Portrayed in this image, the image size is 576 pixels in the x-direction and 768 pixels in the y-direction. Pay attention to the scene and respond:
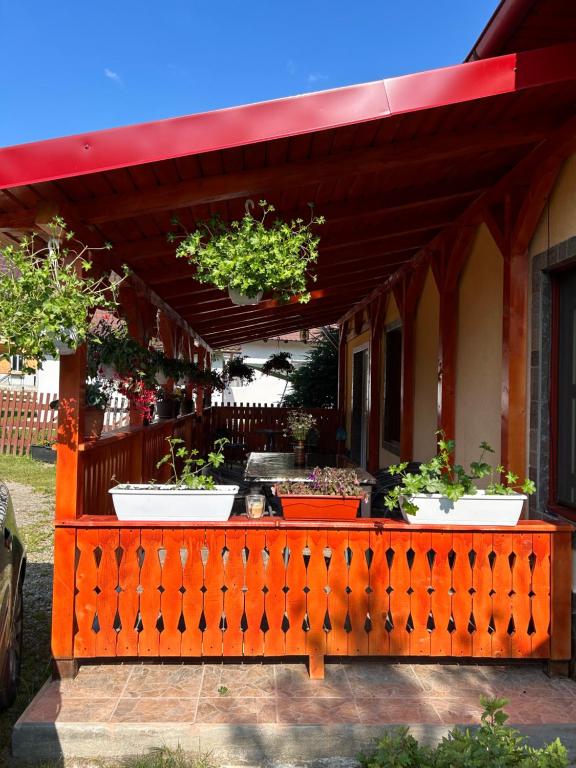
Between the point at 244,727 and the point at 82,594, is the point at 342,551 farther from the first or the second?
the point at 82,594

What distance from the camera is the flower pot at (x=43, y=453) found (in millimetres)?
12523

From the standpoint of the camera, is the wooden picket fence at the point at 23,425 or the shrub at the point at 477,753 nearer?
the shrub at the point at 477,753

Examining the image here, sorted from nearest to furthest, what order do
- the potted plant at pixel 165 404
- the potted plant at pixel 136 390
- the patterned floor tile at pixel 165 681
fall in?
the patterned floor tile at pixel 165 681, the potted plant at pixel 136 390, the potted plant at pixel 165 404

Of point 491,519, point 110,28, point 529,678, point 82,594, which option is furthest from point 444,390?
point 110,28

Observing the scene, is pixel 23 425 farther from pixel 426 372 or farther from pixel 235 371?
pixel 426 372

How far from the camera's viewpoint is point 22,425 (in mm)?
13602

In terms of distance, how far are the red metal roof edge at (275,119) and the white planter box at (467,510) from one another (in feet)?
6.72

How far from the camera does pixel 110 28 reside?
12.1 m

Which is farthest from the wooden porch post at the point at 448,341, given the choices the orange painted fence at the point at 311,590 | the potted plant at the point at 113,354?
the potted plant at the point at 113,354

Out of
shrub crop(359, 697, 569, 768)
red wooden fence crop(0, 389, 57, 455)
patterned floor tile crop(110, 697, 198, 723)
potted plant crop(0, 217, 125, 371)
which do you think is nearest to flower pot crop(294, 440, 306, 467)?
patterned floor tile crop(110, 697, 198, 723)

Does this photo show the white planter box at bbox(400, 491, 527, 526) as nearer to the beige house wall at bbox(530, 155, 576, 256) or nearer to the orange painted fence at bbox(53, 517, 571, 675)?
the orange painted fence at bbox(53, 517, 571, 675)

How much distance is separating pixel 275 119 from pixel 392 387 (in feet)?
20.9

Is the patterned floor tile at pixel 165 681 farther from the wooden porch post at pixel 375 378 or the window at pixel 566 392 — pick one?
the wooden porch post at pixel 375 378

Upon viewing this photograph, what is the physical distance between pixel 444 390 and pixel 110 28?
10.7 meters
